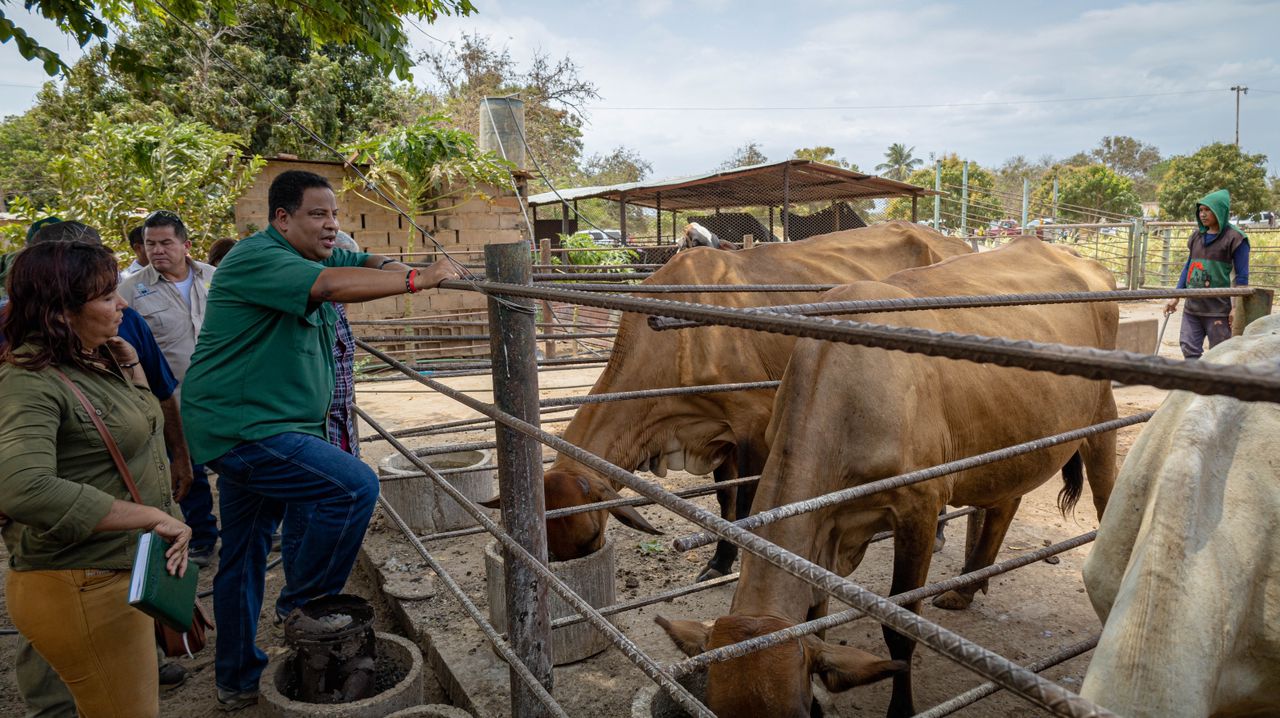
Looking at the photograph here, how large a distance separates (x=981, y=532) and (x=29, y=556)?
4052 mm

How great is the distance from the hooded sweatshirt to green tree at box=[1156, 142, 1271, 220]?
27343 mm

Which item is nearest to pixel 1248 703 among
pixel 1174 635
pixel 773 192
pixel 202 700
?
pixel 1174 635

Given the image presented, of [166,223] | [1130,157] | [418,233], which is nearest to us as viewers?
[166,223]

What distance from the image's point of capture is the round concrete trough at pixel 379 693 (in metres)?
2.62

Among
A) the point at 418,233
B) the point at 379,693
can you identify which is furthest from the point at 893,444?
the point at 418,233

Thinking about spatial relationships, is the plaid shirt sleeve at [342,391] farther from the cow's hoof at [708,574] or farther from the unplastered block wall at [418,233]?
the unplastered block wall at [418,233]

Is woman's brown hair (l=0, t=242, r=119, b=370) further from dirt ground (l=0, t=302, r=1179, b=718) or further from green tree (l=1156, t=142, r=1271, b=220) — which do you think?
green tree (l=1156, t=142, r=1271, b=220)

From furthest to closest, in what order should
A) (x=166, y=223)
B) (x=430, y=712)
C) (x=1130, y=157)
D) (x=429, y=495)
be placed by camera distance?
(x=1130, y=157) < (x=429, y=495) < (x=166, y=223) < (x=430, y=712)

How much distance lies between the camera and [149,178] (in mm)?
10867

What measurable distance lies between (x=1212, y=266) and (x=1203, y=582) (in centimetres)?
665

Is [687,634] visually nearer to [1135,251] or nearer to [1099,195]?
[1135,251]

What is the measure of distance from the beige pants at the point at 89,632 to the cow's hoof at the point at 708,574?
2.71 meters

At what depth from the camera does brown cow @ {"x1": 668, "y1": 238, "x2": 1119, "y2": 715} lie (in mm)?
2543

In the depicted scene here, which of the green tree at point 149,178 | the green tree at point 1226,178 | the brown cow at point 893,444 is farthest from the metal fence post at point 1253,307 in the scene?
the green tree at point 1226,178
